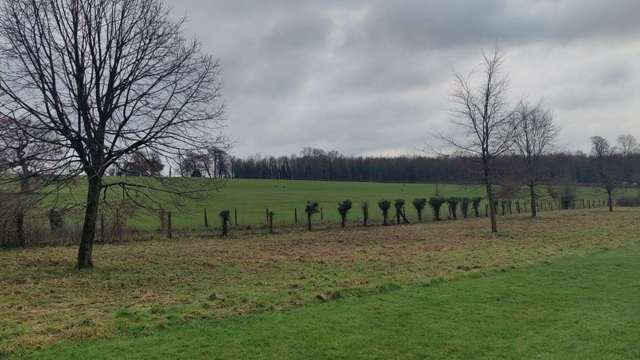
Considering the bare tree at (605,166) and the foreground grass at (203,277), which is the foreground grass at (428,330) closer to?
the foreground grass at (203,277)

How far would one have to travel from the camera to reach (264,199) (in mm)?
63312

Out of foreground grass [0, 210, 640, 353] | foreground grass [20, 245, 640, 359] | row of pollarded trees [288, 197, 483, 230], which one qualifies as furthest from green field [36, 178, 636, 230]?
foreground grass [20, 245, 640, 359]

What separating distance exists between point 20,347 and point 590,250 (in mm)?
16660

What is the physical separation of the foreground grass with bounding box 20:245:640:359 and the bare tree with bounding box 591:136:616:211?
158 feet

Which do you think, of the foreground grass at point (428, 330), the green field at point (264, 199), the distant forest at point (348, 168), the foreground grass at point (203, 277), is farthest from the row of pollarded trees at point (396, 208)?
the distant forest at point (348, 168)

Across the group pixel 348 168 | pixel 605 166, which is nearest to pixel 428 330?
pixel 605 166

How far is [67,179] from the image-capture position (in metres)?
15.1

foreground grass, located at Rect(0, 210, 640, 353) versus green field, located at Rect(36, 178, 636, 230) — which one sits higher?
green field, located at Rect(36, 178, 636, 230)

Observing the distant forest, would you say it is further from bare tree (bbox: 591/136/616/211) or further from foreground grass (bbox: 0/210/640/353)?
foreground grass (bbox: 0/210/640/353)

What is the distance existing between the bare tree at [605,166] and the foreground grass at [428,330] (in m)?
48.1

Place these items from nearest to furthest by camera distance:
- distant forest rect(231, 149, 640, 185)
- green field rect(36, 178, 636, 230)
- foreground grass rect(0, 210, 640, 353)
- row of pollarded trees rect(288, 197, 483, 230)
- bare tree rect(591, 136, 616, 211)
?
foreground grass rect(0, 210, 640, 353)
green field rect(36, 178, 636, 230)
row of pollarded trees rect(288, 197, 483, 230)
bare tree rect(591, 136, 616, 211)
distant forest rect(231, 149, 640, 185)

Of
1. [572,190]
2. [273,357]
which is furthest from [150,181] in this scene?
[572,190]

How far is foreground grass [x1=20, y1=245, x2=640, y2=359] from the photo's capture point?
657cm

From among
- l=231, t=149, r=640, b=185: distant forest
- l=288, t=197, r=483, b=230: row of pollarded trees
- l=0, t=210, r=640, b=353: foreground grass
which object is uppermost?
l=231, t=149, r=640, b=185: distant forest
